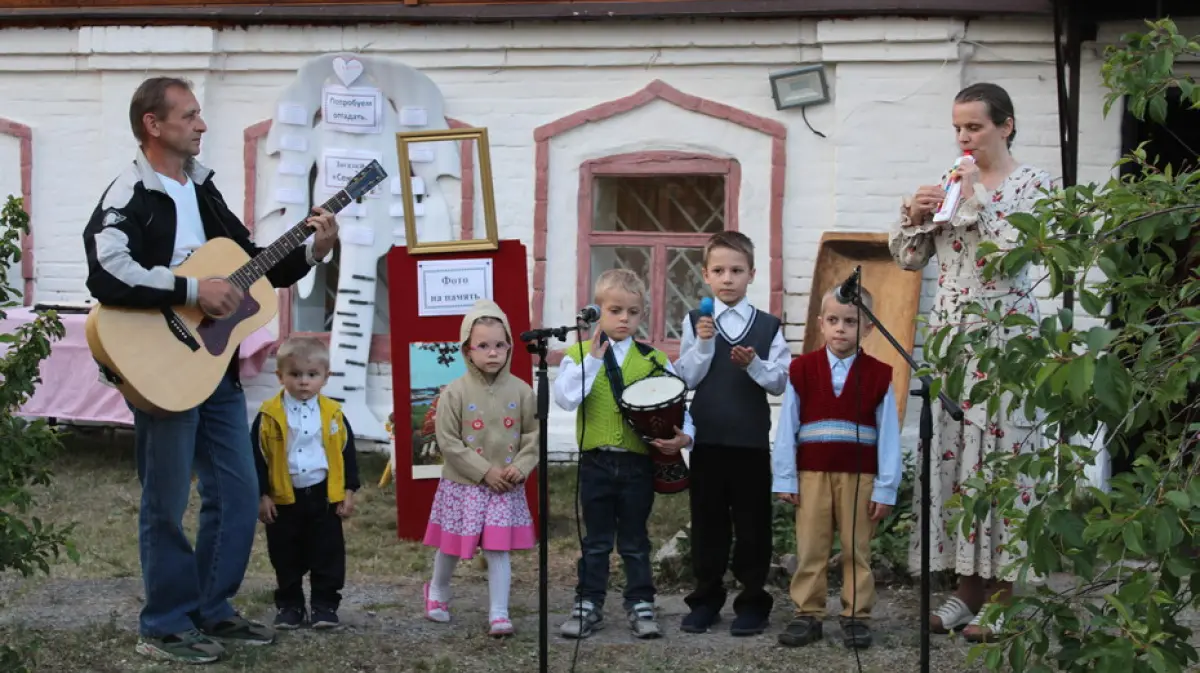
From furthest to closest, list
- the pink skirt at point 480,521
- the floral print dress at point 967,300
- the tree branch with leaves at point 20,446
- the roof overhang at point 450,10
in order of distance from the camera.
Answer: the roof overhang at point 450,10 < the pink skirt at point 480,521 < the floral print dress at point 967,300 < the tree branch with leaves at point 20,446

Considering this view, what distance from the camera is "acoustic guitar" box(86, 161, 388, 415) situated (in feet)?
15.2

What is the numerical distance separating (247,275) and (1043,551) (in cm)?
297

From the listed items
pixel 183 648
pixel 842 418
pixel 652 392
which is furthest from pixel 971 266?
pixel 183 648

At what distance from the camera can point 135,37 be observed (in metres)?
9.45

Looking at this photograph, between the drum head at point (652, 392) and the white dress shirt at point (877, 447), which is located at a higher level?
the drum head at point (652, 392)

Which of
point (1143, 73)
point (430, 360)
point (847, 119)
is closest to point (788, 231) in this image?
point (847, 119)

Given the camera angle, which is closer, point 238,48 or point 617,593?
point 617,593

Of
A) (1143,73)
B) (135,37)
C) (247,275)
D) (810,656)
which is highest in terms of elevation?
(135,37)

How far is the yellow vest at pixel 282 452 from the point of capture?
538 cm

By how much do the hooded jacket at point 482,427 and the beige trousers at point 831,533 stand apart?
37.9 inches

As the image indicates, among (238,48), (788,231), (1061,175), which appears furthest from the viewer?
(238,48)

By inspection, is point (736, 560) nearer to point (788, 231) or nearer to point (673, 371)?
point (673, 371)

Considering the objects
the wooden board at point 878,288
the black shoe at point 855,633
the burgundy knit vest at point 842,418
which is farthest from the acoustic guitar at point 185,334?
the wooden board at point 878,288

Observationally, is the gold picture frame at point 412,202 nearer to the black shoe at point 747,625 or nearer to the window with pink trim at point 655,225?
the black shoe at point 747,625
